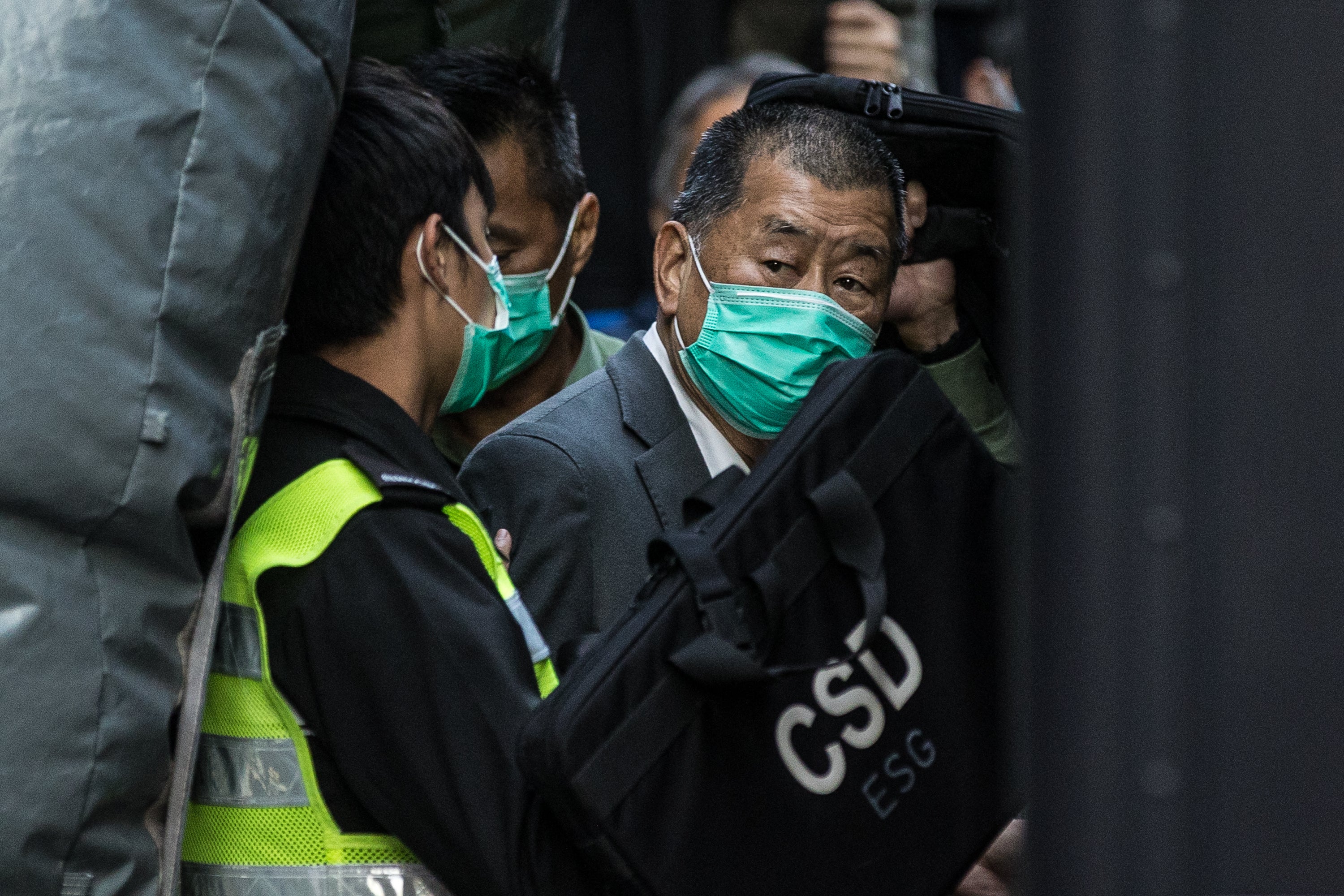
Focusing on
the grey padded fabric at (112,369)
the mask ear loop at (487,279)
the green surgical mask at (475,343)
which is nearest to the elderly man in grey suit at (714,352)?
the green surgical mask at (475,343)

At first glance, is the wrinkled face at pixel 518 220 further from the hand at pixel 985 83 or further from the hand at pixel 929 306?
the hand at pixel 985 83

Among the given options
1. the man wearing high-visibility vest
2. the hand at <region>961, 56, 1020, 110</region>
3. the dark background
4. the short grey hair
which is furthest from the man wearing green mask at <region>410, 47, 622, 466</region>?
the dark background

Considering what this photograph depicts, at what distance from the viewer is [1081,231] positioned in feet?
2.95

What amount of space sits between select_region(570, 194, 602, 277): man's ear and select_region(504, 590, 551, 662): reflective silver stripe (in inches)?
65.1

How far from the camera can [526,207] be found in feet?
11.1

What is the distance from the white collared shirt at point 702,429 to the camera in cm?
271

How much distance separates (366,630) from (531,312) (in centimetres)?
157

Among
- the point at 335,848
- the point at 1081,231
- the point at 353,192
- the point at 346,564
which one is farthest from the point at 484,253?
the point at 1081,231

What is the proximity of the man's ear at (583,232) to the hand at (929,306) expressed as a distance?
85 cm

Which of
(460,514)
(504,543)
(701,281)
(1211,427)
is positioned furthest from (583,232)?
(1211,427)

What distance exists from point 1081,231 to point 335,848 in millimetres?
1244

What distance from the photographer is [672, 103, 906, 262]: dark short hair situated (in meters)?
2.78

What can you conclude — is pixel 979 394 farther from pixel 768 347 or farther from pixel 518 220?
pixel 518 220

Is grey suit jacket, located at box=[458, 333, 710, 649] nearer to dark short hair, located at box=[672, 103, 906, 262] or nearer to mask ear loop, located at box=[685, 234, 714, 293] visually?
mask ear loop, located at box=[685, 234, 714, 293]
